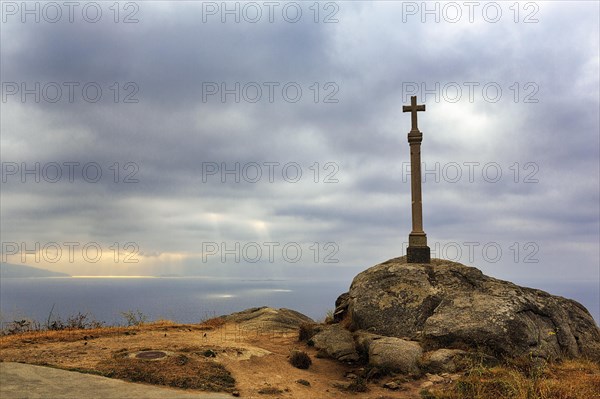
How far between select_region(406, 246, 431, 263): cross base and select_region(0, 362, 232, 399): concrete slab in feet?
34.3

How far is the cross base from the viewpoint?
57.7 ft

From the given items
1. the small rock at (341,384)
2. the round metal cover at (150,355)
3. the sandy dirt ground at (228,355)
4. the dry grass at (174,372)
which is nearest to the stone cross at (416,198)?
the sandy dirt ground at (228,355)

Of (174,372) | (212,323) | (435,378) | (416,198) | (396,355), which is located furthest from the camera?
(212,323)

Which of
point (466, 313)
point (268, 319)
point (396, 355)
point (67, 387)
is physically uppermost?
point (466, 313)

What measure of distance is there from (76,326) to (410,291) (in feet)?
43.4

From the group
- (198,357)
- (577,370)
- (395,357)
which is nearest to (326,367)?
(395,357)

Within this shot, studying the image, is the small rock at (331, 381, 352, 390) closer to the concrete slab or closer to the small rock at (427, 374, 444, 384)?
the small rock at (427, 374, 444, 384)

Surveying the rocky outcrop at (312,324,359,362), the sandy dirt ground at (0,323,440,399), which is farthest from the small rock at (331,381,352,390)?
the rocky outcrop at (312,324,359,362)

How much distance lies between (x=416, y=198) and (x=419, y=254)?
2.38 m

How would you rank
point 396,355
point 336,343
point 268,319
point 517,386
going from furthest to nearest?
point 268,319 → point 336,343 → point 396,355 → point 517,386

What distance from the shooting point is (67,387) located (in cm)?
862

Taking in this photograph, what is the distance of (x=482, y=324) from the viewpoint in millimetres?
13422

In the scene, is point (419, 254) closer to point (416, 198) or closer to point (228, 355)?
point (416, 198)

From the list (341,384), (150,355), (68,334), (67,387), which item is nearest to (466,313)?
(341,384)
